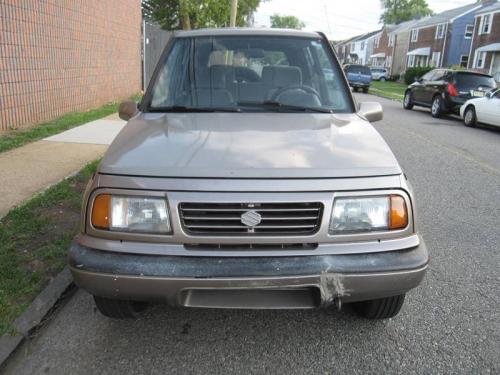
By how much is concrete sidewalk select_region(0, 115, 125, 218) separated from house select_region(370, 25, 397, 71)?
2442 inches

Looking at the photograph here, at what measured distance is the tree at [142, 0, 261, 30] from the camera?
74.5ft

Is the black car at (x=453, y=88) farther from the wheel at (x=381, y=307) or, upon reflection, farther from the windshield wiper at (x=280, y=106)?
the wheel at (x=381, y=307)

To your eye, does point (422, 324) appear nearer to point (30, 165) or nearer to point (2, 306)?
point (2, 306)

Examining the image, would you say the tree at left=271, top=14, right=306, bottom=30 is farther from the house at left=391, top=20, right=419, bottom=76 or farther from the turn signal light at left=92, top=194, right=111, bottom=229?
the turn signal light at left=92, top=194, right=111, bottom=229

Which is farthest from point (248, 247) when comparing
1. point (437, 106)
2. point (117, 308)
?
point (437, 106)

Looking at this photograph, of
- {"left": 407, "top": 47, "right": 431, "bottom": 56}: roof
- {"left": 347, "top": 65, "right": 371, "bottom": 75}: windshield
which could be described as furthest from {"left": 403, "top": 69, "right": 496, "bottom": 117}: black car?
{"left": 407, "top": 47, "right": 431, "bottom": 56}: roof

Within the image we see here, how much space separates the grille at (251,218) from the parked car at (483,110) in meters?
11.7

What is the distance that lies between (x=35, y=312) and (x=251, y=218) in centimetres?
165

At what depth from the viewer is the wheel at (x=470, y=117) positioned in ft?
44.2

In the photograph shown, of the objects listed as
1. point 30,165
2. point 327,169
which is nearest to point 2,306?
point 327,169

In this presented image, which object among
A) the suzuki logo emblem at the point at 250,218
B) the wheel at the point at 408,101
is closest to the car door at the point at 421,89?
the wheel at the point at 408,101

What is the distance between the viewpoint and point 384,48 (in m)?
68.6

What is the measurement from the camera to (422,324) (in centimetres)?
309

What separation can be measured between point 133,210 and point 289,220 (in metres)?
0.78
